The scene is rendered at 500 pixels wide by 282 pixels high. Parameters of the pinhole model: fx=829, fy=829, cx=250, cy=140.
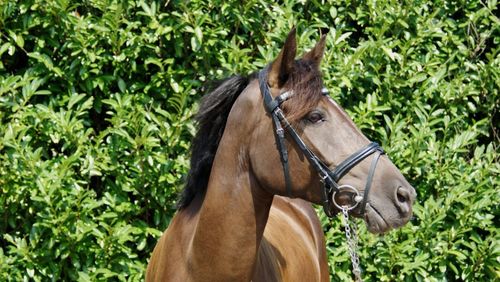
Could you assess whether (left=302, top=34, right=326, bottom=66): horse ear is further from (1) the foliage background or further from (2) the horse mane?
(1) the foliage background

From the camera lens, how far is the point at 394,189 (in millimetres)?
2869

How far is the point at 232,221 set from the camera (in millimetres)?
3088

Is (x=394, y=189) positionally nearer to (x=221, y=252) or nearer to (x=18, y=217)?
(x=221, y=252)

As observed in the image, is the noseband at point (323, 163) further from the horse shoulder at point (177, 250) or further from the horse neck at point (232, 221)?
the horse shoulder at point (177, 250)

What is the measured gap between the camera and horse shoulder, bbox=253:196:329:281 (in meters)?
3.45

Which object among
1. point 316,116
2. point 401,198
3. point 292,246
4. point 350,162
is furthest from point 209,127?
point 292,246

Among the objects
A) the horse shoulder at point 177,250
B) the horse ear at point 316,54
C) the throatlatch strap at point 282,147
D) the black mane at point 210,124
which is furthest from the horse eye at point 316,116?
the horse shoulder at point 177,250

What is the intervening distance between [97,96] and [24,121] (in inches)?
19.1

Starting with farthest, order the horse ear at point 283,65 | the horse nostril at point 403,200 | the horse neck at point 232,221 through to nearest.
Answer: the horse neck at point 232,221
the horse ear at point 283,65
the horse nostril at point 403,200

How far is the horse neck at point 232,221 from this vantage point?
10.1 feet

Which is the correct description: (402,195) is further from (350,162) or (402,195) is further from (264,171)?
(264,171)

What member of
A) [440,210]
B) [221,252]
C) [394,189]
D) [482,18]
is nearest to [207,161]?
[221,252]

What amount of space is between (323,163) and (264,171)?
9.0 inches

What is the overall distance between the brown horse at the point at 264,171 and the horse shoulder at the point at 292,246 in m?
0.07
